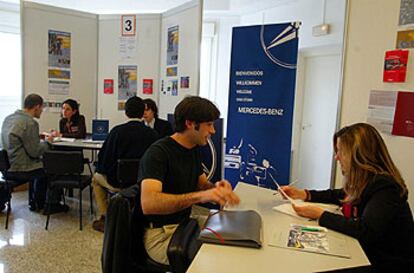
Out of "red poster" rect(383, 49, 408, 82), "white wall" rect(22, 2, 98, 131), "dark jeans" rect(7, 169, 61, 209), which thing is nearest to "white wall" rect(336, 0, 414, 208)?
"red poster" rect(383, 49, 408, 82)

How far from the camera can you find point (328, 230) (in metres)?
1.59

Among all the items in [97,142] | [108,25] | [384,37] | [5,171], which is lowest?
[5,171]

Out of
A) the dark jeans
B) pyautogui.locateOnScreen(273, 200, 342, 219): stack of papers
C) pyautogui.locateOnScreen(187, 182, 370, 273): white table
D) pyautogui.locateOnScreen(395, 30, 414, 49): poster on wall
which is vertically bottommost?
the dark jeans

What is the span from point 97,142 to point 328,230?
3129mm

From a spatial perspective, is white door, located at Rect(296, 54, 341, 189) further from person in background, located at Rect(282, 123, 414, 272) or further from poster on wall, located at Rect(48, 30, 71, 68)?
poster on wall, located at Rect(48, 30, 71, 68)

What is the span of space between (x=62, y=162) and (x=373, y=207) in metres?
2.88

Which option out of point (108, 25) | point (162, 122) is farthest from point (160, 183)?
point (108, 25)

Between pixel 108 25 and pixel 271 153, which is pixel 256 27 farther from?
pixel 108 25

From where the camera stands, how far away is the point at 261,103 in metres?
3.32

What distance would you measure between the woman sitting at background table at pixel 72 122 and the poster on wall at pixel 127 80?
64cm

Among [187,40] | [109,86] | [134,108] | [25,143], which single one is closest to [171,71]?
[187,40]

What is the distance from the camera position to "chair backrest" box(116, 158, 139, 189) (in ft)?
10.4

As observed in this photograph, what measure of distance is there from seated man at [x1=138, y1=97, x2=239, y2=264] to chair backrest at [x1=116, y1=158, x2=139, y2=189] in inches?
55.6

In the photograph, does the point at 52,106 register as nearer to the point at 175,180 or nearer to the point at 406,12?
the point at 175,180
